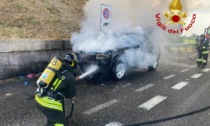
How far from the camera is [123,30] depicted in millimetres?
8188

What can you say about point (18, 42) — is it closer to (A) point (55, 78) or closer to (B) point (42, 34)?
(B) point (42, 34)

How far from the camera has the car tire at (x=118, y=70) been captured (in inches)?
279

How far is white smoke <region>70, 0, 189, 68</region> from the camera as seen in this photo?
7.33 meters

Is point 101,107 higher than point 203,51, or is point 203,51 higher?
point 203,51

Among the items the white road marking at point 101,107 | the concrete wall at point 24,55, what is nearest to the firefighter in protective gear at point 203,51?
the concrete wall at point 24,55

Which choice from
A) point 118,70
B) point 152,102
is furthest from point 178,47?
point 152,102

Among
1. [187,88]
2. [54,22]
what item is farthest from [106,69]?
[54,22]

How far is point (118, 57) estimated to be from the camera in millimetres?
7301

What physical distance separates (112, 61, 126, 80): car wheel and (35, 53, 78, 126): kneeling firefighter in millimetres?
3829

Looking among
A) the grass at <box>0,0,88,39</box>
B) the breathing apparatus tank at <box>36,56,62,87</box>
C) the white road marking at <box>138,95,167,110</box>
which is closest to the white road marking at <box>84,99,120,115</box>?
the white road marking at <box>138,95,167,110</box>

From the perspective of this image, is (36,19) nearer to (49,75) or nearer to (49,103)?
(49,75)

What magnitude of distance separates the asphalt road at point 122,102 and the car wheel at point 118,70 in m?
0.21

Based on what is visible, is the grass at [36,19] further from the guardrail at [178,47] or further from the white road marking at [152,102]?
the guardrail at [178,47]

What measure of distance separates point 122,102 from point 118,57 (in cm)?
238
